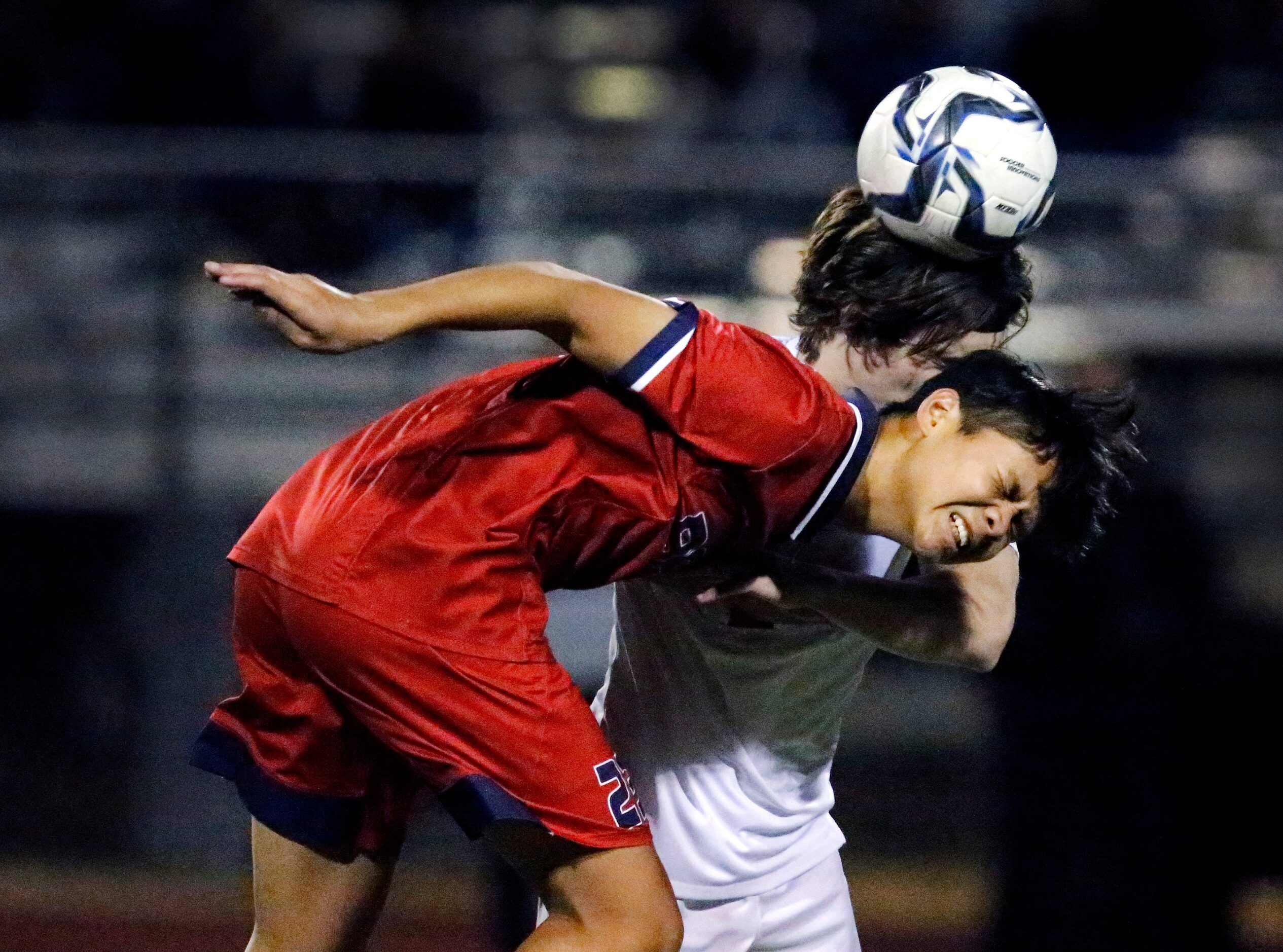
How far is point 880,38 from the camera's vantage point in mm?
5355

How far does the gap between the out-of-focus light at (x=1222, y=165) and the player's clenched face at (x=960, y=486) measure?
2800mm

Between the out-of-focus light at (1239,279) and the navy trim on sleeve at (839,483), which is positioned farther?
the out-of-focus light at (1239,279)

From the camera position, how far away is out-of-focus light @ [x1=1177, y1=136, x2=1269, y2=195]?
4297mm

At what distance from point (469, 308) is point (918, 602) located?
63 centimetres

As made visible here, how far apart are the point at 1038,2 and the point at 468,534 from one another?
4.19 metres

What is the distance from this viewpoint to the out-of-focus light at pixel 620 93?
539 cm

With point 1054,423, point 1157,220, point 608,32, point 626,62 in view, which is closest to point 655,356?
point 1054,423

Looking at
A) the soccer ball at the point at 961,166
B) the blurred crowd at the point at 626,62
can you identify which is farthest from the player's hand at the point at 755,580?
the blurred crowd at the point at 626,62

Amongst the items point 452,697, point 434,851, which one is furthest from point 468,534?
point 434,851

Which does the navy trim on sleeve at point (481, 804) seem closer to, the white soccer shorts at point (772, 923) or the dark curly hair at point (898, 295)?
the white soccer shorts at point (772, 923)

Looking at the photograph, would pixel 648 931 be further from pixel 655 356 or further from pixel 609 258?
pixel 609 258

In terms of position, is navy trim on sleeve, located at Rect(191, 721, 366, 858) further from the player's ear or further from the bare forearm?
the player's ear

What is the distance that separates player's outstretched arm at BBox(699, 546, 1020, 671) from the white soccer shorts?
0.35 metres

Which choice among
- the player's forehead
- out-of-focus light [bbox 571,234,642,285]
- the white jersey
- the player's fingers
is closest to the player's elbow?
the white jersey
